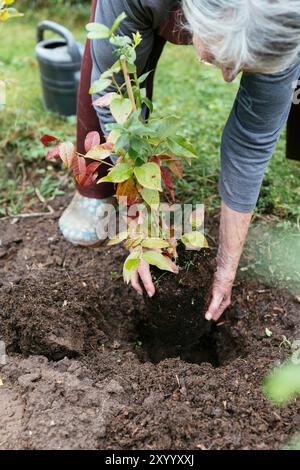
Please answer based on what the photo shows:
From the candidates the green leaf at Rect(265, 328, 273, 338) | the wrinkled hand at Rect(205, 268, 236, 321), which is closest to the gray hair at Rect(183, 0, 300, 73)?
the wrinkled hand at Rect(205, 268, 236, 321)

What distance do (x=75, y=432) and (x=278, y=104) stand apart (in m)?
1.03

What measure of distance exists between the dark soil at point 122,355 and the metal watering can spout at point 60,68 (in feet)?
3.01

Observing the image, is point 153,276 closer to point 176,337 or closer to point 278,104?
point 176,337

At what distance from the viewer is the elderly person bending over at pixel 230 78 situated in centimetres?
126

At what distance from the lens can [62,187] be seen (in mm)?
2600

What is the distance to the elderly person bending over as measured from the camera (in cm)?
126

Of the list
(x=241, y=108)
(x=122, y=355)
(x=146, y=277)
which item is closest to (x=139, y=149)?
(x=241, y=108)

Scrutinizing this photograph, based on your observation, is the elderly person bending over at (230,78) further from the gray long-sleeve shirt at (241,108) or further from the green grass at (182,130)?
the green grass at (182,130)

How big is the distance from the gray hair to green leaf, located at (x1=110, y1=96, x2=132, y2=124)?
24 cm

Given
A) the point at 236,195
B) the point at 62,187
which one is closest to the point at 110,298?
the point at 236,195

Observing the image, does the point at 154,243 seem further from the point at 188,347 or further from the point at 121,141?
the point at 188,347

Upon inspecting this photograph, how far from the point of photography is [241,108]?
1669 millimetres

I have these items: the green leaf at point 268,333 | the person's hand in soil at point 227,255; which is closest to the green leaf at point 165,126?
the person's hand in soil at point 227,255

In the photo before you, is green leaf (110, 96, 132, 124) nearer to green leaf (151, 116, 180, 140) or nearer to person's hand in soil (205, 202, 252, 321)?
green leaf (151, 116, 180, 140)
